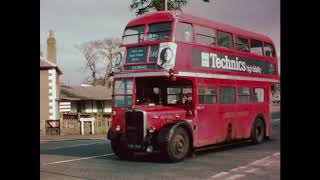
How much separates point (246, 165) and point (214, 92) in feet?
10.6

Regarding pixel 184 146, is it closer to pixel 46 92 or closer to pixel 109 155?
pixel 109 155

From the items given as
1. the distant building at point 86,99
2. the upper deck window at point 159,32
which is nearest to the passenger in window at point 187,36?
the upper deck window at point 159,32

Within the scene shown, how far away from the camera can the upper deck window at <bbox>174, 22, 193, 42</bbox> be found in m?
12.2

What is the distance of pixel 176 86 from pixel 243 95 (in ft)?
9.51

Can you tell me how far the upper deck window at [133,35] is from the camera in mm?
12797

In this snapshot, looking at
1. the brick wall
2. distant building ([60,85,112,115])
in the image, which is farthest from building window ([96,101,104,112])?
the brick wall

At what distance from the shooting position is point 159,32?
12398mm

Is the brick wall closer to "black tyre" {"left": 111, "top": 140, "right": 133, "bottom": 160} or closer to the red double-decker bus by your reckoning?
the red double-decker bus

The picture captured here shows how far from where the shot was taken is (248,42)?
15.4 m

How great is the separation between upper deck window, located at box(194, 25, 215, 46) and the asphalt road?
3172 mm

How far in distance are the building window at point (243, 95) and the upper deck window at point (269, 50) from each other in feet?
6.27

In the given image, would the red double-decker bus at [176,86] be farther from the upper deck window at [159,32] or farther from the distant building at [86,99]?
the distant building at [86,99]

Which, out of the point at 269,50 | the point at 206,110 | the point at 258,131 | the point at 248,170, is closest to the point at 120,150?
the point at 206,110

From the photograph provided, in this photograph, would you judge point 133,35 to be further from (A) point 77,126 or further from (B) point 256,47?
(A) point 77,126
